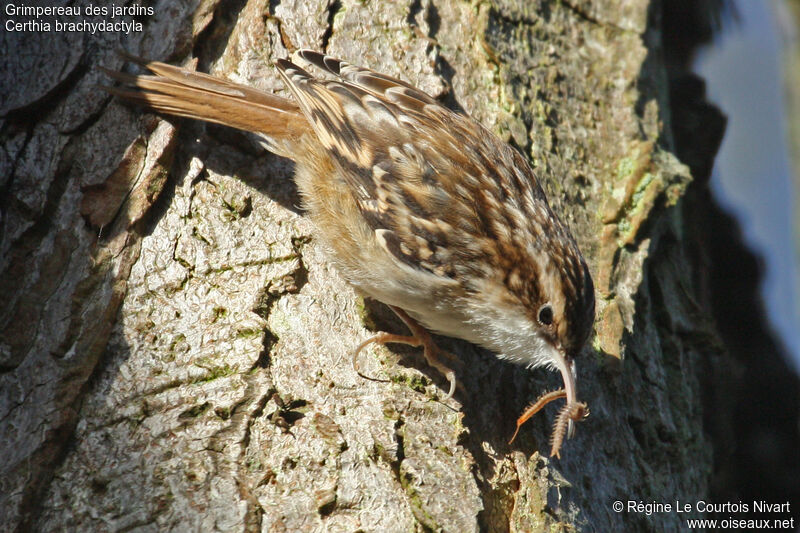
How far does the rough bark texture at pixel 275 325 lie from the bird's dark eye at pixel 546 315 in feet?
0.57

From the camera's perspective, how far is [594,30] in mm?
3000

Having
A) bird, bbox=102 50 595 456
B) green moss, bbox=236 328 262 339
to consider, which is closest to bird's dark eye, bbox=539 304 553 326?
bird, bbox=102 50 595 456

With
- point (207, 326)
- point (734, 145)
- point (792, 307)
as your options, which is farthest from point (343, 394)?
point (792, 307)

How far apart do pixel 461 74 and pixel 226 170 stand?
88 cm

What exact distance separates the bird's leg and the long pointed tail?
763 mm

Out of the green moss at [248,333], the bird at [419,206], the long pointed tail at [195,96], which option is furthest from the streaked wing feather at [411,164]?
the green moss at [248,333]

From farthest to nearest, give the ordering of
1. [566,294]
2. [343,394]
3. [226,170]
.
Answer: [226,170], [566,294], [343,394]

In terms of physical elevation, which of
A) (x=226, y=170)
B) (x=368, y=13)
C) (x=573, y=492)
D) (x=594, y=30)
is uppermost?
(x=594, y=30)

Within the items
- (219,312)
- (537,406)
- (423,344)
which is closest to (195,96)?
(219,312)

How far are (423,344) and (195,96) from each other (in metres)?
1.01

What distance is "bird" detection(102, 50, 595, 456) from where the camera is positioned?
212 centimetres

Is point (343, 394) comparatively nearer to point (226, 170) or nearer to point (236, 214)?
point (236, 214)

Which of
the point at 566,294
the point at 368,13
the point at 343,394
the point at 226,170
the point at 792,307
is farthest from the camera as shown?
the point at 792,307

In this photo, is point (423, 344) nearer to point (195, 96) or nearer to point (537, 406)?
point (537, 406)
